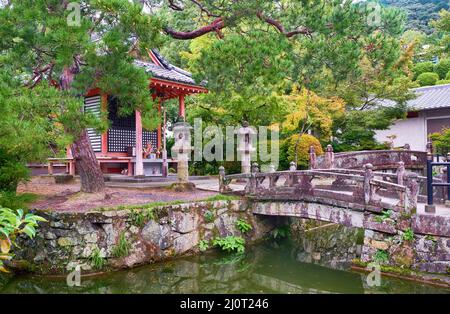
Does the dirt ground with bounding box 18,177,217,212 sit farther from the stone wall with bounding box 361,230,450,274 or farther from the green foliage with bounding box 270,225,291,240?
the stone wall with bounding box 361,230,450,274

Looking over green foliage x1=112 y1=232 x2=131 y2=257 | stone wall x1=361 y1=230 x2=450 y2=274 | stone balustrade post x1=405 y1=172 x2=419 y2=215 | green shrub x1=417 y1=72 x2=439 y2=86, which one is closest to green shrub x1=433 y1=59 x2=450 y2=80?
green shrub x1=417 y1=72 x2=439 y2=86

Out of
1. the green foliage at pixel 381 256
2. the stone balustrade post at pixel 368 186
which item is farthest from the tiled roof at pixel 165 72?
the green foliage at pixel 381 256

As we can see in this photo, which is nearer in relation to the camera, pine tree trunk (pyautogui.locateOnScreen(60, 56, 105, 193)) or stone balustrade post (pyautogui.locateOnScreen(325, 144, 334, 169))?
pine tree trunk (pyautogui.locateOnScreen(60, 56, 105, 193))

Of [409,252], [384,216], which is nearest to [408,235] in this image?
[409,252]

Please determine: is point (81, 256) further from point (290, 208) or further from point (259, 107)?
point (259, 107)

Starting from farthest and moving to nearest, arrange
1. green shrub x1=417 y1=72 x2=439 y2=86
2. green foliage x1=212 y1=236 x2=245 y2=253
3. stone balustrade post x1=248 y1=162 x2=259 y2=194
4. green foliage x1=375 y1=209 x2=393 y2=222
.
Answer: green shrub x1=417 y1=72 x2=439 y2=86
stone balustrade post x1=248 y1=162 x2=259 y2=194
green foliage x1=212 y1=236 x2=245 y2=253
green foliage x1=375 y1=209 x2=393 y2=222

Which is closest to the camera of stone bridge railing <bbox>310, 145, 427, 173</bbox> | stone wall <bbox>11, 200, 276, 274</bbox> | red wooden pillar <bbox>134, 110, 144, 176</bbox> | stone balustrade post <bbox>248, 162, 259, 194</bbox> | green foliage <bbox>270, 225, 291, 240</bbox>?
stone wall <bbox>11, 200, 276, 274</bbox>

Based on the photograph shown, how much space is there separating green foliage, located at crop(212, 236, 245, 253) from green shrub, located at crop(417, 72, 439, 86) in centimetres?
2848

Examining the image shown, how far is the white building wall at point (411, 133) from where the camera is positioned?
24.6 meters

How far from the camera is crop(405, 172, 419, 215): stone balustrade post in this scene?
27.4 ft

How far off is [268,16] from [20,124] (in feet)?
22.7

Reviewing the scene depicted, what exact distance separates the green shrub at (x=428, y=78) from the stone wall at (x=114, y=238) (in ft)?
96.5

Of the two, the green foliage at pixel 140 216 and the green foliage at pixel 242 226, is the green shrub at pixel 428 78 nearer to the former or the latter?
the green foliage at pixel 242 226
